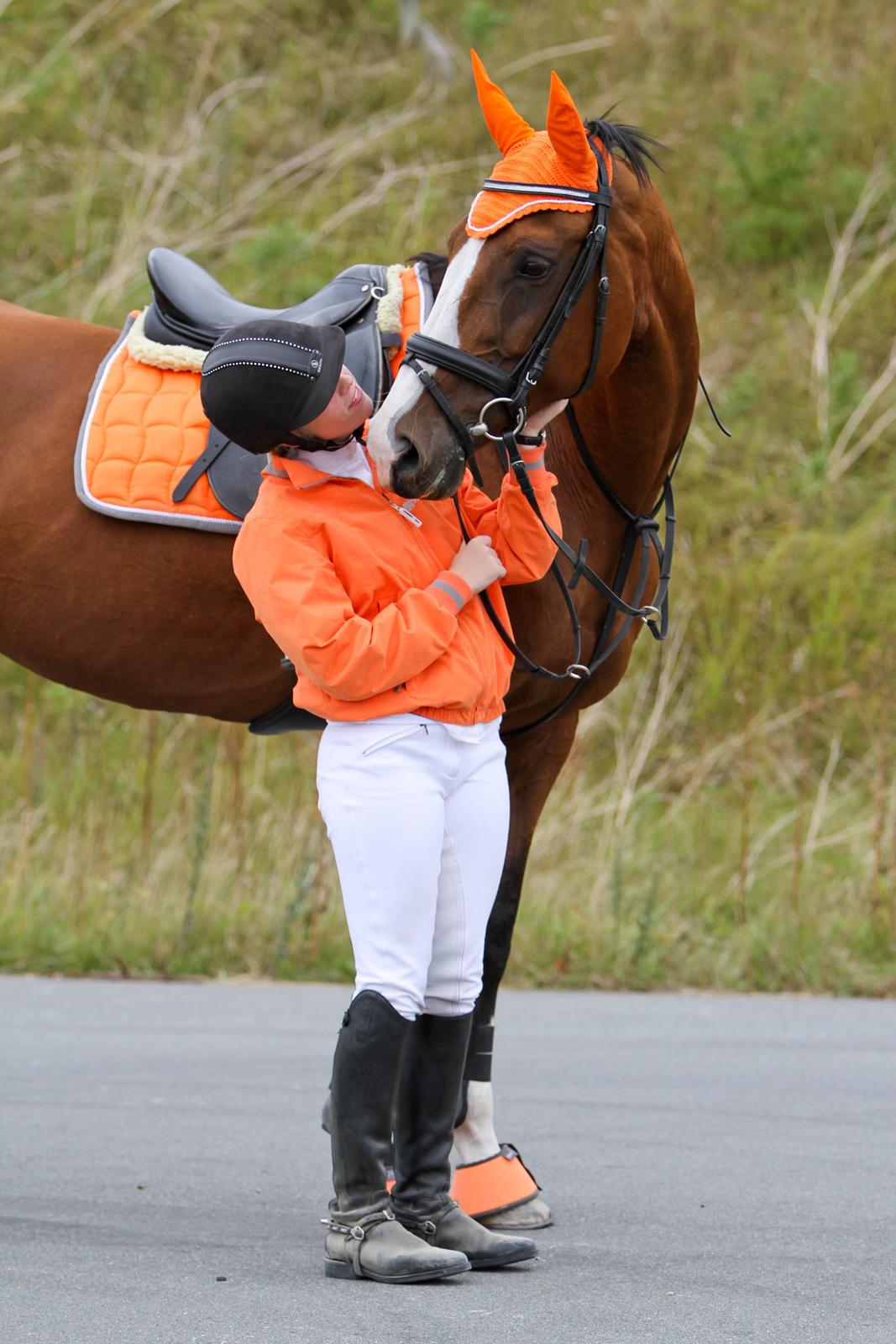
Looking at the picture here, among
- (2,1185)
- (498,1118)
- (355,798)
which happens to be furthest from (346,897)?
(498,1118)

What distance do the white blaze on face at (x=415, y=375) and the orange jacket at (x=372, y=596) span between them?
21 centimetres

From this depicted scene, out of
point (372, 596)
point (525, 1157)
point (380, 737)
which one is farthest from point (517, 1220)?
point (372, 596)

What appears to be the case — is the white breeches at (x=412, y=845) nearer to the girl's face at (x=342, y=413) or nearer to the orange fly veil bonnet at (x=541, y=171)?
the girl's face at (x=342, y=413)

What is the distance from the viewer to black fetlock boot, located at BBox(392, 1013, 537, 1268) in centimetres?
350

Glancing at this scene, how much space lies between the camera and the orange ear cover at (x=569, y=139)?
3.40 metres

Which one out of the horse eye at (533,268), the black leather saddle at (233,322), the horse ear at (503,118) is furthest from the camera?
the black leather saddle at (233,322)

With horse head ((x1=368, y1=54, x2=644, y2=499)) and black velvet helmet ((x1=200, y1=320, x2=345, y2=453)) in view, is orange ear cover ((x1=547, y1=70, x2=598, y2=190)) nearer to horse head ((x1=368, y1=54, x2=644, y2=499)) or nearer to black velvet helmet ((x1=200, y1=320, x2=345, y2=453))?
horse head ((x1=368, y1=54, x2=644, y2=499))

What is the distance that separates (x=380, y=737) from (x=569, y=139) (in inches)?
49.9

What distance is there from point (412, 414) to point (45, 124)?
Answer: 1206 centimetres

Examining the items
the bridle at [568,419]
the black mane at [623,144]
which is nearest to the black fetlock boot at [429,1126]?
the bridle at [568,419]

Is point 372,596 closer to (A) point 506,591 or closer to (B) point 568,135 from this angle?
(A) point 506,591

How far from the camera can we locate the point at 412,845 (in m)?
3.33

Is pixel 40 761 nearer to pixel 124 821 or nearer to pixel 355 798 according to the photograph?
pixel 124 821

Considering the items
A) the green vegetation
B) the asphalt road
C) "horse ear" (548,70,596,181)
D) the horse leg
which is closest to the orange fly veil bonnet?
"horse ear" (548,70,596,181)
